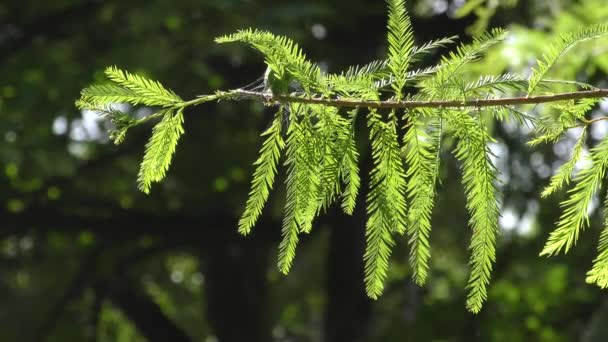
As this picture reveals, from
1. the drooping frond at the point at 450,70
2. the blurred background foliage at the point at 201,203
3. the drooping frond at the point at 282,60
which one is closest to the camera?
the drooping frond at the point at 282,60

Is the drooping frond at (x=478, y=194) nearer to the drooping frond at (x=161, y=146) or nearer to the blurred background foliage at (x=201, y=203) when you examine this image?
the drooping frond at (x=161, y=146)

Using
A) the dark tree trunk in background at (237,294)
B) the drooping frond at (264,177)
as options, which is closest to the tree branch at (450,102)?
the drooping frond at (264,177)

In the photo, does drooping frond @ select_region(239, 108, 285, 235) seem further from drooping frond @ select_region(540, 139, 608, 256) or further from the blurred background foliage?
the blurred background foliage

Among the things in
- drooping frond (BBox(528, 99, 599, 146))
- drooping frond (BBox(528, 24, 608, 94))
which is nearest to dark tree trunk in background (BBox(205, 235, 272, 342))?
drooping frond (BBox(528, 99, 599, 146))

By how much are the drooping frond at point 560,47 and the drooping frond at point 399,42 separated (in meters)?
0.23

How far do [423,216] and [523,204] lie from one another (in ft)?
23.3

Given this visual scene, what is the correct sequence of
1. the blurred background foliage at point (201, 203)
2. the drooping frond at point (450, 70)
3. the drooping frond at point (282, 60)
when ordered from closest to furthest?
1. the drooping frond at point (282, 60)
2. the drooping frond at point (450, 70)
3. the blurred background foliage at point (201, 203)

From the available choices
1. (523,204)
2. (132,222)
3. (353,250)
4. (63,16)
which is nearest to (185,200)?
(132,222)

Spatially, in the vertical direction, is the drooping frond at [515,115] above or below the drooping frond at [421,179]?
above

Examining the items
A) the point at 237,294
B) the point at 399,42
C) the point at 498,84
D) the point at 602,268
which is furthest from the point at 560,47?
the point at 237,294

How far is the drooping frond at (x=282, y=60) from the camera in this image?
1.66 meters

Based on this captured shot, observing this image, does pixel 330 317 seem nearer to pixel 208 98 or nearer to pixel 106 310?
pixel 106 310

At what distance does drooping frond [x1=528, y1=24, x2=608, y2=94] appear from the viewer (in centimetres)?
174

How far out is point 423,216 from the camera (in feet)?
6.08
